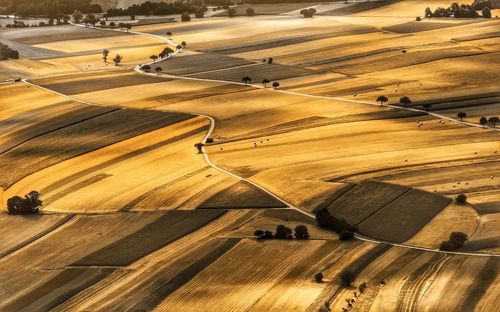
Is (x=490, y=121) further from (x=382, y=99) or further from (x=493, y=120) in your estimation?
(x=382, y=99)

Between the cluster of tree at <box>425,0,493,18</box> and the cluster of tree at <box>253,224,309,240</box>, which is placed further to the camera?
the cluster of tree at <box>425,0,493,18</box>

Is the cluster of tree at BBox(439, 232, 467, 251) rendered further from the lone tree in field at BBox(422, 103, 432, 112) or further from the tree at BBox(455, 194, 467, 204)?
the lone tree in field at BBox(422, 103, 432, 112)

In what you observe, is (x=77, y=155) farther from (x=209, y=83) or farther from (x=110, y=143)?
(x=209, y=83)

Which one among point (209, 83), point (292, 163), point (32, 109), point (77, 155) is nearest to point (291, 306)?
point (292, 163)

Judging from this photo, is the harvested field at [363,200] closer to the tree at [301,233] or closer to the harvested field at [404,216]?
the harvested field at [404,216]

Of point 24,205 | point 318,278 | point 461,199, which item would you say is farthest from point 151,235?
A: point 461,199

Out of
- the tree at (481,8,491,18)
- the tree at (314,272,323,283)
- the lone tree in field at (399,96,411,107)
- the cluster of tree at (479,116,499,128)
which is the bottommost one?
the tree at (314,272,323,283)

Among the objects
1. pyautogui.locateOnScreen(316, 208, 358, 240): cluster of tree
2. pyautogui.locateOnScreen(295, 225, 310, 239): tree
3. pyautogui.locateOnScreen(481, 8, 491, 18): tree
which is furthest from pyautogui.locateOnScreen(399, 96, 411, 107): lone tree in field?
pyautogui.locateOnScreen(481, 8, 491, 18): tree

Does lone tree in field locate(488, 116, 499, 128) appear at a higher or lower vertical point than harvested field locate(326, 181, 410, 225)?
higher
